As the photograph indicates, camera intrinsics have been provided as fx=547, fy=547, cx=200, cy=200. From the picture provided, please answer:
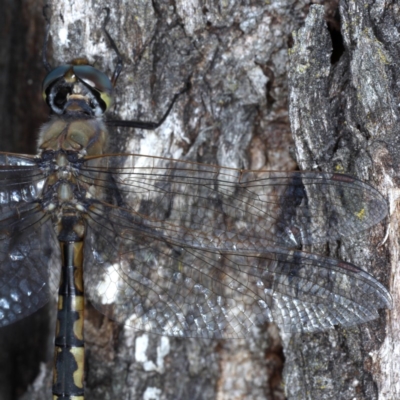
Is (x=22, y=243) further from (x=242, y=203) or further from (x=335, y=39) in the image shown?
(x=335, y=39)

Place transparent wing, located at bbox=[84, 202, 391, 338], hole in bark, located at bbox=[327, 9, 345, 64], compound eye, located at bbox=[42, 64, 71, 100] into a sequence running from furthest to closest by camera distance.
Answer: compound eye, located at bbox=[42, 64, 71, 100] < hole in bark, located at bbox=[327, 9, 345, 64] < transparent wing, located at bbox=[84, 202, 391, 338]

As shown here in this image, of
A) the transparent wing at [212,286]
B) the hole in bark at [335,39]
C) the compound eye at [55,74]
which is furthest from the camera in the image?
the compound eye at [55,74]

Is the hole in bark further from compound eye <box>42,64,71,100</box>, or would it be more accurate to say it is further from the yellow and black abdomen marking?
the yellow and black abdomen marking

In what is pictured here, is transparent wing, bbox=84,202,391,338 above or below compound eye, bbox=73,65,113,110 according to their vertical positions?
below

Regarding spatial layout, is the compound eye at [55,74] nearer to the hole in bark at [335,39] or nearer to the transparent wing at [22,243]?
the transparent wing at [22,243]

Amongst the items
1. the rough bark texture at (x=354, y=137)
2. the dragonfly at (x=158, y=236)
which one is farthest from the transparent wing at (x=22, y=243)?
the rough bark texture at (x=354, y=137)

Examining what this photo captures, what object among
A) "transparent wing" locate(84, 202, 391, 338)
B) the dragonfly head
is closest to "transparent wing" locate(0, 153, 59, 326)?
"transparent wing" locate(84, 202, 391, 338)

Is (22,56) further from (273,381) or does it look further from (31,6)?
(273,381)

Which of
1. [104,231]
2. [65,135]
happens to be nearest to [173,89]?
[65,135]
